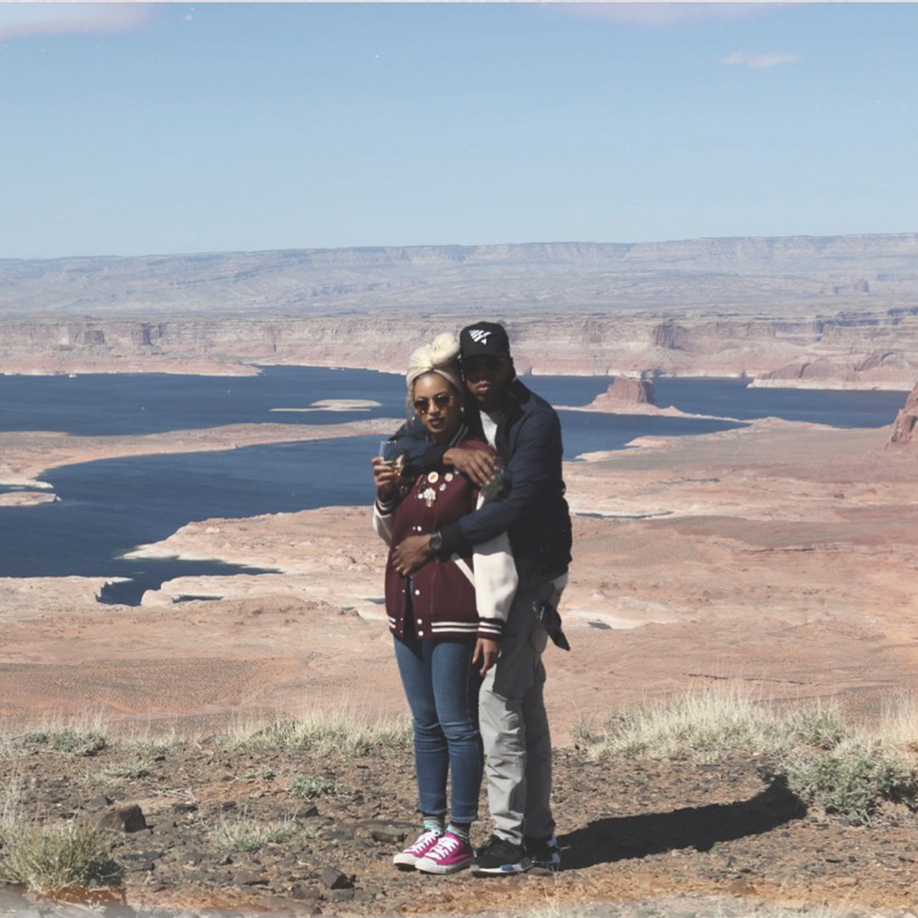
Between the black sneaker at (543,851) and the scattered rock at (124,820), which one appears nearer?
the black sneaker at (543,851)

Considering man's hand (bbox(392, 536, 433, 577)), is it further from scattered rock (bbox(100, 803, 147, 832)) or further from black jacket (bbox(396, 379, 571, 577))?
scattered rock (bbox(100, 803, 147, 832))

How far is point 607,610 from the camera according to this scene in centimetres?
3409

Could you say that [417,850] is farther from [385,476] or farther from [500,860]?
[385,476]

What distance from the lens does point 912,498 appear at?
55156 mm

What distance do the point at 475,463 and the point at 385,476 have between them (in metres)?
0.37

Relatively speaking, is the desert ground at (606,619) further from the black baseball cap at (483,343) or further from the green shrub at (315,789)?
the black baseball cap at (483,343)

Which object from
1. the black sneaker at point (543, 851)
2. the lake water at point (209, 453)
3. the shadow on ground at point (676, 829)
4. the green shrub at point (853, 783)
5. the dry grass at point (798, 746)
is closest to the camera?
the black sneaker at point (543, 851)

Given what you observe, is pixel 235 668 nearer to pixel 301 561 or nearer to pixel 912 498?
pixel 301 561

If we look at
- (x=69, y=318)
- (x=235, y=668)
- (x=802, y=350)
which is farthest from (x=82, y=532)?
(x=69, y=318)

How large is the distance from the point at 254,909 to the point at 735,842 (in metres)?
2.20

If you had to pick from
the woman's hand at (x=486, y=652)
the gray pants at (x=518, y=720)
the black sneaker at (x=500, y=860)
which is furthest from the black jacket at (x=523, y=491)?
the black sneaker at (x=500, y=860)

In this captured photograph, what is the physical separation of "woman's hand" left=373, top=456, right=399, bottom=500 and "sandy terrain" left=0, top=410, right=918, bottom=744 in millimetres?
8329

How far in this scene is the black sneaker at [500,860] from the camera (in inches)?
212

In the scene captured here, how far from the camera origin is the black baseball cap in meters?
5.29
